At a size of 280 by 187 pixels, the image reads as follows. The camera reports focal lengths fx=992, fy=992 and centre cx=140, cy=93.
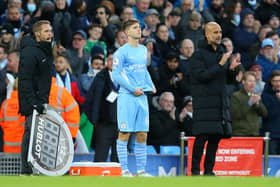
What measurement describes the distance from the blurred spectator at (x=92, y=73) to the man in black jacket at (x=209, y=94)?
14.4ft

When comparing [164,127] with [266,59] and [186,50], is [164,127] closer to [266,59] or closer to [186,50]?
[186,50]

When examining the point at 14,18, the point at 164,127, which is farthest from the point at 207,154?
the point at 14,18

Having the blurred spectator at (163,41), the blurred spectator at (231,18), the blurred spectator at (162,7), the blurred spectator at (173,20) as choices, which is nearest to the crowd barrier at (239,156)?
the blurred spectator at (163,41)

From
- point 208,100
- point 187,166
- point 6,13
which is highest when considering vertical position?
point 6,13

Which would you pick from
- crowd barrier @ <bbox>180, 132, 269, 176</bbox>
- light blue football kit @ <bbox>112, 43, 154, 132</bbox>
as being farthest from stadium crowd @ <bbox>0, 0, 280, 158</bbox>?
light blue football kit @ <bbox>112, 43, 154, 132</bbox>

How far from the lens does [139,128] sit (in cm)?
1349

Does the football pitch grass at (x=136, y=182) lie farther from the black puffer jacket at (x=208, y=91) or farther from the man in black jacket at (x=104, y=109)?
the man in black jacket at (x=104, y=109)

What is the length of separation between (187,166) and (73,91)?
9.09ft

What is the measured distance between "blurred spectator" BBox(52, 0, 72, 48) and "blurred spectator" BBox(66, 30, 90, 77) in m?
0.33

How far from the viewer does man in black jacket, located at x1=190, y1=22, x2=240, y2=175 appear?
44.6ft

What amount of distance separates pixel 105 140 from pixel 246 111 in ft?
8.66

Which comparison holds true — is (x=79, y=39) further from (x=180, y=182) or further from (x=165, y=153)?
(x=180, y=182)

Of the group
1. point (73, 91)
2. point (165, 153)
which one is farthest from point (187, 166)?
point (73, 91)

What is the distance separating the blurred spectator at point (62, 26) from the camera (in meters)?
19.5
